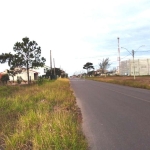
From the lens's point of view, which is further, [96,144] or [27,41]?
[27,41]

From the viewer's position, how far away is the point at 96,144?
6.73m

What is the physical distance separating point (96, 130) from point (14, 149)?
126 inches

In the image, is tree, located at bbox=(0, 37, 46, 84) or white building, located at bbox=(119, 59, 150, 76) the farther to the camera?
white building, located at bbox=(119, 59, 150, 76)

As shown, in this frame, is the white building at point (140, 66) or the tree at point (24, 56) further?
the white building at point (140, 66)

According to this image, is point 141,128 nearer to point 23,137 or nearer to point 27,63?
point 23,137

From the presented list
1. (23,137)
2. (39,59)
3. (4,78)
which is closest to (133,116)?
(23,137)

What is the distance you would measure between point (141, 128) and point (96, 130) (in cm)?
145

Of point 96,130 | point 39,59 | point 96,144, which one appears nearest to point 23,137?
point 96,144

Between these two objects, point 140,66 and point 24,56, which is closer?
point 24,56

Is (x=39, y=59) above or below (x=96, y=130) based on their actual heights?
above

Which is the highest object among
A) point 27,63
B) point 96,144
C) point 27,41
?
point 27,41

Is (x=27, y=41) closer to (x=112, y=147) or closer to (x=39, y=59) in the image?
(x=39, y=59)

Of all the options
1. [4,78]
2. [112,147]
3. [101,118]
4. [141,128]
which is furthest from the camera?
[4,78]

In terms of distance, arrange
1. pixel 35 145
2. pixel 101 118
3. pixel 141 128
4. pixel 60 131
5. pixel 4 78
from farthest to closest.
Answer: pixel 4 78, pixel 101 118, pixel 141 128, pixel 60 131, pixel 35 145
